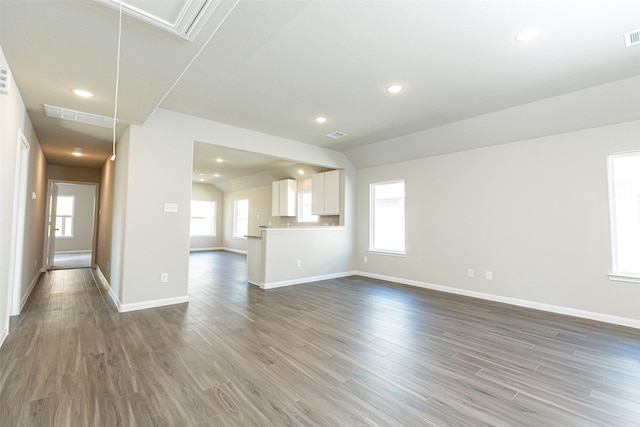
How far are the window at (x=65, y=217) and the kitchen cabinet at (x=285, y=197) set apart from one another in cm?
716

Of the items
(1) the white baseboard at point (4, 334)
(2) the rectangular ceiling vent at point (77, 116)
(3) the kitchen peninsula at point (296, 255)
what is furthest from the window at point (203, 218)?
(1) the white baseboard at point (4, 334)

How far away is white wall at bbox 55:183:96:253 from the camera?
9703 mm

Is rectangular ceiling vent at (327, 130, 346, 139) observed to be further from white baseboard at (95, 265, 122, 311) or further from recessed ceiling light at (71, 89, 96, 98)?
white baseboard at (95, 265, 122, 311)

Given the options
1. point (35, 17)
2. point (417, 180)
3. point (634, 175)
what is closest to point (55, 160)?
point (35, 17)

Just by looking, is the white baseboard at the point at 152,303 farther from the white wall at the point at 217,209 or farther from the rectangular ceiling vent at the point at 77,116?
the white wall at the point at 217,209

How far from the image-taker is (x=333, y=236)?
619 cm

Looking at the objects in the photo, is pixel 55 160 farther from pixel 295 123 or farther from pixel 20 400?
pixel 20 400

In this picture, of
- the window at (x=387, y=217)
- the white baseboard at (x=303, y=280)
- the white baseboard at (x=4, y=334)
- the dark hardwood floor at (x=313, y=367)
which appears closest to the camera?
the dark hardwood floor at (x=313, y=367)

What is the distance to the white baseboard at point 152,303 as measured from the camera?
3.71 m

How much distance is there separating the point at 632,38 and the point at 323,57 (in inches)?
99.3

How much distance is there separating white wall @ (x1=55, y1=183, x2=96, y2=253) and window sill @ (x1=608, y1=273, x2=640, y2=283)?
12671 mm

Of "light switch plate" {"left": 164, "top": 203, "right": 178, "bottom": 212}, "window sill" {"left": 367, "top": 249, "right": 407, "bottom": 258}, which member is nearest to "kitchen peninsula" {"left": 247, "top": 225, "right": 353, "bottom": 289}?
"window sill" {"left": 367, "top": 249, "right": 407, "bottom": 258}

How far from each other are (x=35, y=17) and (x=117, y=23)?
1.55ft

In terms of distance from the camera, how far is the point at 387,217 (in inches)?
241
